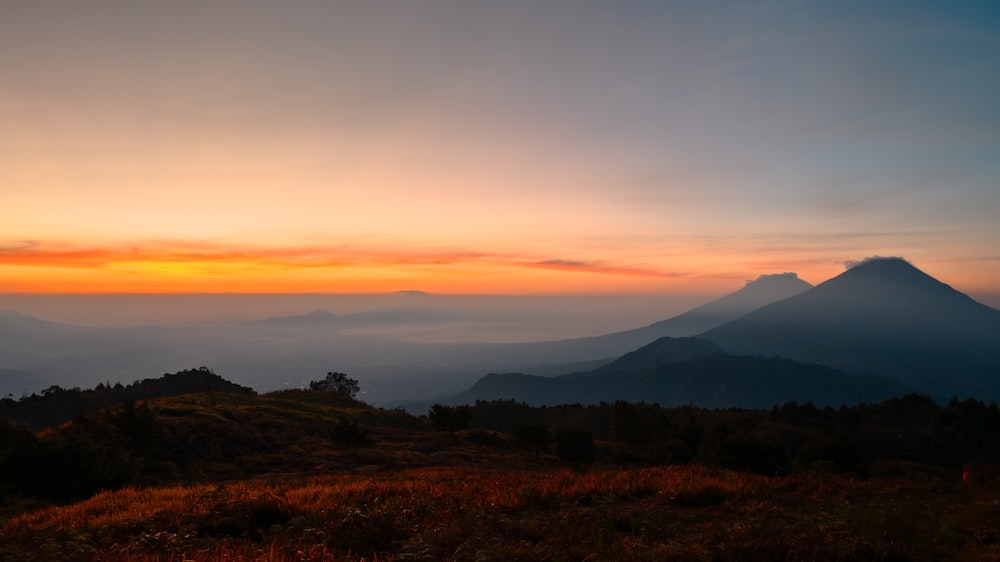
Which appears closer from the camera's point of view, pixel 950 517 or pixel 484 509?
pixel 950 517

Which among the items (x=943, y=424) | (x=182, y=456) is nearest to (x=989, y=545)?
(x=182, y=456)

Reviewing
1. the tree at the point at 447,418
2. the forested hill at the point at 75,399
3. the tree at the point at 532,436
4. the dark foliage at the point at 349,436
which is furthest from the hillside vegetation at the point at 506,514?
the forested hill at the point at 75,399

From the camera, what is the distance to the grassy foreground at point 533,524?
7078mm

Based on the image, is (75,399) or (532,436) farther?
(75,399)

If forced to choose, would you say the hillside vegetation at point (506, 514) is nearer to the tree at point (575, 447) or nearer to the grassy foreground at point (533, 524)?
the grassy foreground at point (533, 524)

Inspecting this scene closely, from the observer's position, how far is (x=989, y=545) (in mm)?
7762

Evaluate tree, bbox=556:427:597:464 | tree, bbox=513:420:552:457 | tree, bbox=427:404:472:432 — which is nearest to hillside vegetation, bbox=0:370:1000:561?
tree, bbox=556:427:597:464

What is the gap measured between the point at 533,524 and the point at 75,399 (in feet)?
318

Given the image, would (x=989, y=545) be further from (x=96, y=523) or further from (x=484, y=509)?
(x=96, y=523)

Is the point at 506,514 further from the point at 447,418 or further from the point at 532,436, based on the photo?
the point at 447,418

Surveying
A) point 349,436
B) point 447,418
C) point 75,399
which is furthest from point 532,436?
point 75,399

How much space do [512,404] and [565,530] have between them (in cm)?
9826

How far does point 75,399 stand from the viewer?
7781cm

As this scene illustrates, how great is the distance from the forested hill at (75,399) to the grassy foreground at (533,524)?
71.5 metres
